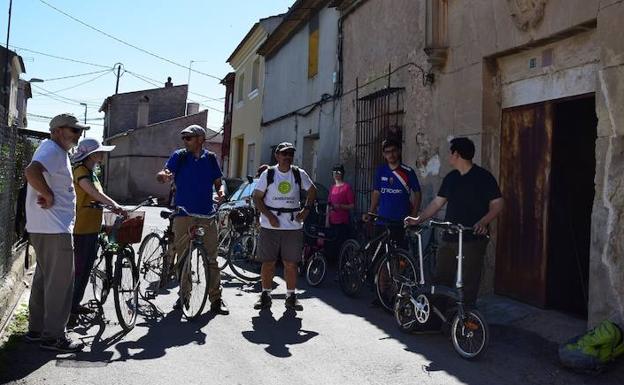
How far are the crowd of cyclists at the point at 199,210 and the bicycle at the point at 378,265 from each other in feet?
0.60

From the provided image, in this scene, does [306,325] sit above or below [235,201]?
below

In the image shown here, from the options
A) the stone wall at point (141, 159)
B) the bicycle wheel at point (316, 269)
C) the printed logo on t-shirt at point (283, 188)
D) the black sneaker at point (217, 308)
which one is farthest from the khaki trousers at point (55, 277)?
the stone wall at point (141, 159)

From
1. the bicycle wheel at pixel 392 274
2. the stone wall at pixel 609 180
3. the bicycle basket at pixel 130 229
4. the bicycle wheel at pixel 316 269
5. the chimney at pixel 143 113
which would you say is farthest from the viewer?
the chimney at pixel 143 113

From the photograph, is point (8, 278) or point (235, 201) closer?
point (8, 278)

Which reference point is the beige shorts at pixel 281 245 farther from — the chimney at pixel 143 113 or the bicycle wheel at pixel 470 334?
the chimney at pixel 143 113

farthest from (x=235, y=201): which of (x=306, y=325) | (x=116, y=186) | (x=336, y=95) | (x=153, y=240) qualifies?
(x=116, y=186)

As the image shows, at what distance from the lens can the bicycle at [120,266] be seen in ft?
16.4

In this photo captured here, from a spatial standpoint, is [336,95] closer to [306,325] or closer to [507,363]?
[306,325]

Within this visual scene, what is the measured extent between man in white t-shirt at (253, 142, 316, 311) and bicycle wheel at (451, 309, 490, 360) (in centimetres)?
196

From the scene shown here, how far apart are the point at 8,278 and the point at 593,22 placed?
6.00 metres

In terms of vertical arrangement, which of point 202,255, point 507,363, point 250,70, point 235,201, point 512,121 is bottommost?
point 507,363

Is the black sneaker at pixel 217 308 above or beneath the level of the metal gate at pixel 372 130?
beneath

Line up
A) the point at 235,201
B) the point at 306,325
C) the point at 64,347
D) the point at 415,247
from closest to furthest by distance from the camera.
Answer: the point at 64,347
the point at 306,325
the point at 415,247
the point at 235,201

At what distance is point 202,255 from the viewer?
5672 mm
